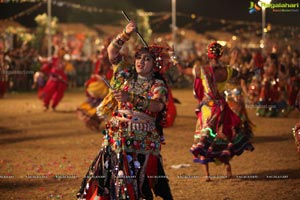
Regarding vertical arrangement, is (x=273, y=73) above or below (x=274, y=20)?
below

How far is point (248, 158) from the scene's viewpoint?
31.2 ft

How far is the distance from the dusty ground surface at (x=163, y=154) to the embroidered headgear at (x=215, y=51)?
1779mm

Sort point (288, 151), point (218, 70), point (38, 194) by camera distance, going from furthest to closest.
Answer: point (288, 151) → point (218, 70) → point (38, 194)

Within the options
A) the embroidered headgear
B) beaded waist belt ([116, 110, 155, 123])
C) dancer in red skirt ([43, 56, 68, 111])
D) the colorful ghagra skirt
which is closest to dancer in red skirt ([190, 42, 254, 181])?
the embroidered headgear

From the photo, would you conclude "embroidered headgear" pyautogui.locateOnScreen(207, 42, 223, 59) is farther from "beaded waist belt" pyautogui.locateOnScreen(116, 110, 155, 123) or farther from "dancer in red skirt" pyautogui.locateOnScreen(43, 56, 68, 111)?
"dancer in red skirt" pyautogui.locateOnScreen(43, 56, 68, 111)

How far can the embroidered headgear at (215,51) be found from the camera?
7.64 meters

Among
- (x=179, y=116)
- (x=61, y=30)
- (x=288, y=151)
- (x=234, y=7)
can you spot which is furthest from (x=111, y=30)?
(x=288, y=151)

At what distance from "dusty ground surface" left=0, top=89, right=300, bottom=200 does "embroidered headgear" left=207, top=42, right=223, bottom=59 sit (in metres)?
1.78

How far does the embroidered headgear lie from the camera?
301 inches

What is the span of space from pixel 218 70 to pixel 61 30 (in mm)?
34450

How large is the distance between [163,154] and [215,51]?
9.36 feet

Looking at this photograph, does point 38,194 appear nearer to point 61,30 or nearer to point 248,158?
point 248,158

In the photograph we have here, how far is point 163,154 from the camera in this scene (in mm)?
9836

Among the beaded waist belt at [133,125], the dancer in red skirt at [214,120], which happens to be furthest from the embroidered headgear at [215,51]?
the beaded waist belt at [133,125]
